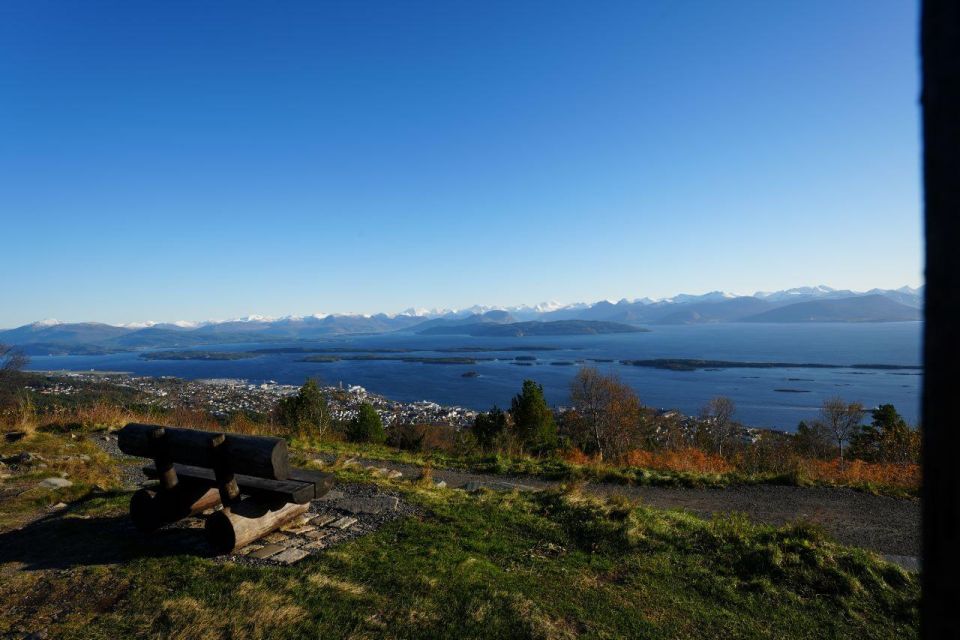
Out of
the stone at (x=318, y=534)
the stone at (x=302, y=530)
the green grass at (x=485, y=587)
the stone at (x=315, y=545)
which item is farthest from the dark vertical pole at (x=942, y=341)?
the stone at (x=302, y=530)

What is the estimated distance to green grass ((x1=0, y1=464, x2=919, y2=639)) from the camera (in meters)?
3.87

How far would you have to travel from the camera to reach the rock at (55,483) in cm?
742

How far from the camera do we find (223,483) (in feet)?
17.7

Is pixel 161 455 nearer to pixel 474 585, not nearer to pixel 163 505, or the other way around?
pixel 163 505

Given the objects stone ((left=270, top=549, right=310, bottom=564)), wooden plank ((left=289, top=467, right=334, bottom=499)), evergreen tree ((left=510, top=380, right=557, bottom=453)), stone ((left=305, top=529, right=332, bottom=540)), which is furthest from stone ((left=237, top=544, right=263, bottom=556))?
evergreen tree ((left=510, top=380, right=557, bottom=453))

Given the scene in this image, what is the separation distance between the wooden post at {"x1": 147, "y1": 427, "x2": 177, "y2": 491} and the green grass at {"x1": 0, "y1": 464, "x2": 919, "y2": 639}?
28.1 inches

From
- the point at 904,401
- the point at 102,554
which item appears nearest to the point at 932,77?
the point at 102,554

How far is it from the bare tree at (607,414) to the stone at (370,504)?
91.2ft

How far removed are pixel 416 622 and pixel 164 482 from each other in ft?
13.0

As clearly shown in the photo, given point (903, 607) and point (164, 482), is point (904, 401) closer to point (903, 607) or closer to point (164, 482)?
point (903, 607)

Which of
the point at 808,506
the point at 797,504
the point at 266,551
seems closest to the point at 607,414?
the point at 797,504

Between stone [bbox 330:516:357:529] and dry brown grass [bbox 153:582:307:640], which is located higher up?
dry brown grass [bbox 153:582:307:640]

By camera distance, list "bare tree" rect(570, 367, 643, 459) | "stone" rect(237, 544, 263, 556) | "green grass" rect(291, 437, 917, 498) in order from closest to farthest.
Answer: "stone" rect(237, 544, 263, 556) → "green grass" rect(291, 437, 917, 498) → "bare tree" rect(570, 367, 643, 459)

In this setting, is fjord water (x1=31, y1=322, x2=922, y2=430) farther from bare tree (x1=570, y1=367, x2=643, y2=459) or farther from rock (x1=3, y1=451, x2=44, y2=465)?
rock (x1=3, y1=451, x2=44, y2=465)
